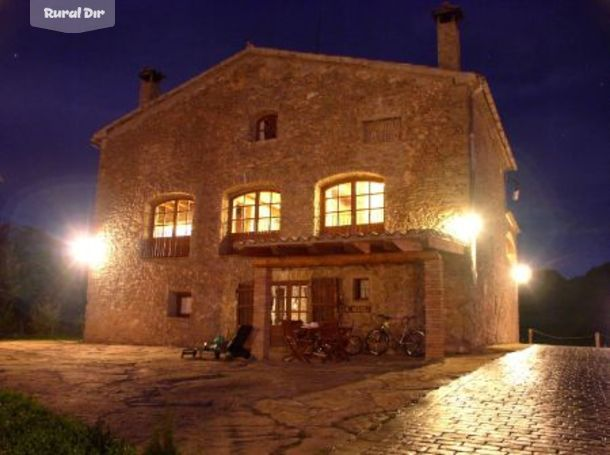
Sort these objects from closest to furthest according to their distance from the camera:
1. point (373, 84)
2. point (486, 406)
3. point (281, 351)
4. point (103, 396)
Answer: point (486, 406), point (103, 396), point (281, 351), point (373, 84)

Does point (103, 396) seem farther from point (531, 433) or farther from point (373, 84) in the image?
point (373, 84)

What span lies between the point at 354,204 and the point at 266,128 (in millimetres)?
3417

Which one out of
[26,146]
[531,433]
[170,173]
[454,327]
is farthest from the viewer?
[26,146]

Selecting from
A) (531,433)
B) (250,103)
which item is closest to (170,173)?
(250,103)

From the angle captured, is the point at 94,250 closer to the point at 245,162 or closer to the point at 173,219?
the point at 173,219

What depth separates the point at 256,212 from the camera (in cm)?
1373

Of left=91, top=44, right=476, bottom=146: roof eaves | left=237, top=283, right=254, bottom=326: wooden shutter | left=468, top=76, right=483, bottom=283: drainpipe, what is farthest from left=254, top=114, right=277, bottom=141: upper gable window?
left=468, top=76, right=483, bottom=283: drainpipe

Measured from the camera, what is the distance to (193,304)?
539 inches

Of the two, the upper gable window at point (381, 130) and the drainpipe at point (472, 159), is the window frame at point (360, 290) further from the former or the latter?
the upper gable window at point (381, 130)

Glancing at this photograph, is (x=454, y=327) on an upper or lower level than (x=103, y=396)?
upper

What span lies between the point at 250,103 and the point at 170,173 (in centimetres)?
298

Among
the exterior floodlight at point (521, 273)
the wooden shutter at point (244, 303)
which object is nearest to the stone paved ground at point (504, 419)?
the wooden shutter at point (244, 303)

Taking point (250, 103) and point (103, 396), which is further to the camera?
point (250, 103)

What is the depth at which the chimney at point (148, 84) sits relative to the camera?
648 inches
